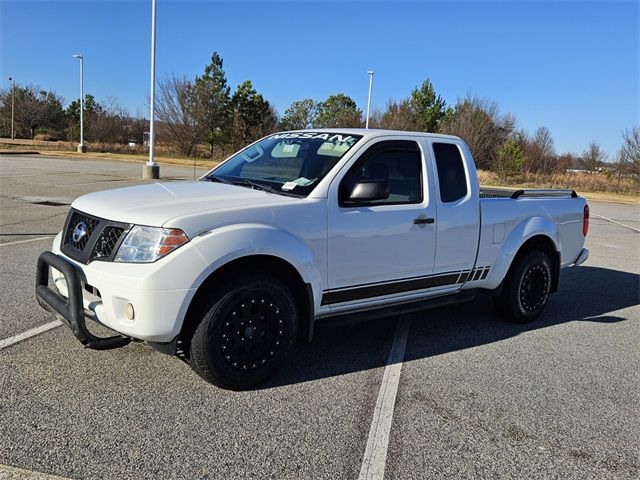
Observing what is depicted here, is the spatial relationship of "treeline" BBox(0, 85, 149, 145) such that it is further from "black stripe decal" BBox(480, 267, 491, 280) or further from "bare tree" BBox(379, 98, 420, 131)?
"black stripe decal" BBox(480, 267, 491, 280)

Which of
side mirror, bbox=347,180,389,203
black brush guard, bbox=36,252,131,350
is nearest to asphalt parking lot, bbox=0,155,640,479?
black brush guard, bbox=36,252,131,350

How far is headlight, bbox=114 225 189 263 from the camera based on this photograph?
3.43m

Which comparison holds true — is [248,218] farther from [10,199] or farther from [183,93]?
[183,93]

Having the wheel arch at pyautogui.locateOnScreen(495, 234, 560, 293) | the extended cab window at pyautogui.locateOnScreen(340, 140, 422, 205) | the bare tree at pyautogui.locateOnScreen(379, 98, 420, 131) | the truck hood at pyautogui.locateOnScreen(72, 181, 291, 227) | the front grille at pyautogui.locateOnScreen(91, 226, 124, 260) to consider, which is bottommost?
the wheel arch at pyautogui.locateOnScreen(495, 234, 560, 293)

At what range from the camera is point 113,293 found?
11.3 ft

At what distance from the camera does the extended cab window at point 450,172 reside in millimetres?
4992

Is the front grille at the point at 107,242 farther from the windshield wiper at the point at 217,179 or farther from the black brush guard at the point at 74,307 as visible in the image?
the windshield wiper at the point at 217,179

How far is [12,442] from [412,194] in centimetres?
338

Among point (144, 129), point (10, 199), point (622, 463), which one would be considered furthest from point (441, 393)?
point (144, 129)

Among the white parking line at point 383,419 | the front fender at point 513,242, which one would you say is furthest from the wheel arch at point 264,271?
the front fender at point 513,242

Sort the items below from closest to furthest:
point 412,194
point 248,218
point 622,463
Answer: point 622,463 → point 248,218 → point 412,194

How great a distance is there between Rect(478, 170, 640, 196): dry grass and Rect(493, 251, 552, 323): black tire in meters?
32.7

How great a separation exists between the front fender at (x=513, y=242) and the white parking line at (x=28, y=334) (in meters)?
4.09

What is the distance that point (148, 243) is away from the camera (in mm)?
3457
